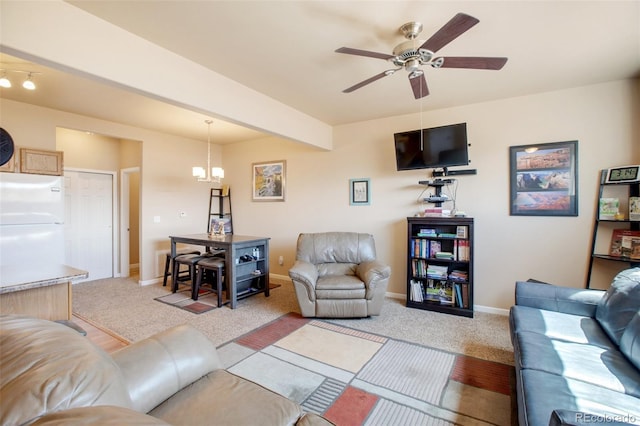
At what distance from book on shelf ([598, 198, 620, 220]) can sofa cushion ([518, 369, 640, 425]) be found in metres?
2.39

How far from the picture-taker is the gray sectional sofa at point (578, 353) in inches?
49.4

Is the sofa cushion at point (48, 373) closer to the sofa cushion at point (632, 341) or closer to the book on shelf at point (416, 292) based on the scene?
the sofa cushion at point (632, 341)

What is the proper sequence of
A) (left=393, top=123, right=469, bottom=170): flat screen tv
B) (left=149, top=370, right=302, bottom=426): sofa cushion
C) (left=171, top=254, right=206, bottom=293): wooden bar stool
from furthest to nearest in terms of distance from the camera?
(left=171, top=254, right=206, bottom=293): wooden bar stool
(left=393, top=123, right=469, bottom=170): flat screen tv
(left=149, top=370, right=302, bottom=426): sofa cushion

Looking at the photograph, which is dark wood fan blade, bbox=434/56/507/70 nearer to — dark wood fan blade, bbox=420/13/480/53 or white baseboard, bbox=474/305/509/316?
dark wood fan blade, bbox=420/13/480/53

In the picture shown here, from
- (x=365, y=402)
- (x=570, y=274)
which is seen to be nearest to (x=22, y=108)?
(x=365, y=402)

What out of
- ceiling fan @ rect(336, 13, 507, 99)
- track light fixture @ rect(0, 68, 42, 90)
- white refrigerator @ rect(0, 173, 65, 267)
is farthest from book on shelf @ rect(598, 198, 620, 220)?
white refrigerator @ rect(0, 173, 65, 267)

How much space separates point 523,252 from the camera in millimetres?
3477

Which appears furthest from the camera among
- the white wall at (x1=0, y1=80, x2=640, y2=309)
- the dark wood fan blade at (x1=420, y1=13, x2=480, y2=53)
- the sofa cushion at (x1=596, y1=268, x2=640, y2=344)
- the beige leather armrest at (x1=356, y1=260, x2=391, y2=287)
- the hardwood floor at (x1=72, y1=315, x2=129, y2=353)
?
the beige leather armrest at (x1=356, y1=260, x2=391, y2=287)

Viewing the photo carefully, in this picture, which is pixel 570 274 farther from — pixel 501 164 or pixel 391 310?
pixel 391 310

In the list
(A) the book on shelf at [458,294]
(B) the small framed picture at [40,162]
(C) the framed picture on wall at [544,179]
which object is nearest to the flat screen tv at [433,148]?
(C) the framed picture on wall at [544,179]

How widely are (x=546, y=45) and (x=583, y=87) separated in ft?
4.21

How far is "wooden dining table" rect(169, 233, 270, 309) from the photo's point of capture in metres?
3.83

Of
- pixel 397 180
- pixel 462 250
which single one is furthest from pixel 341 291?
pixel 397 180

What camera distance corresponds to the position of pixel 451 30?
5.59 feet
